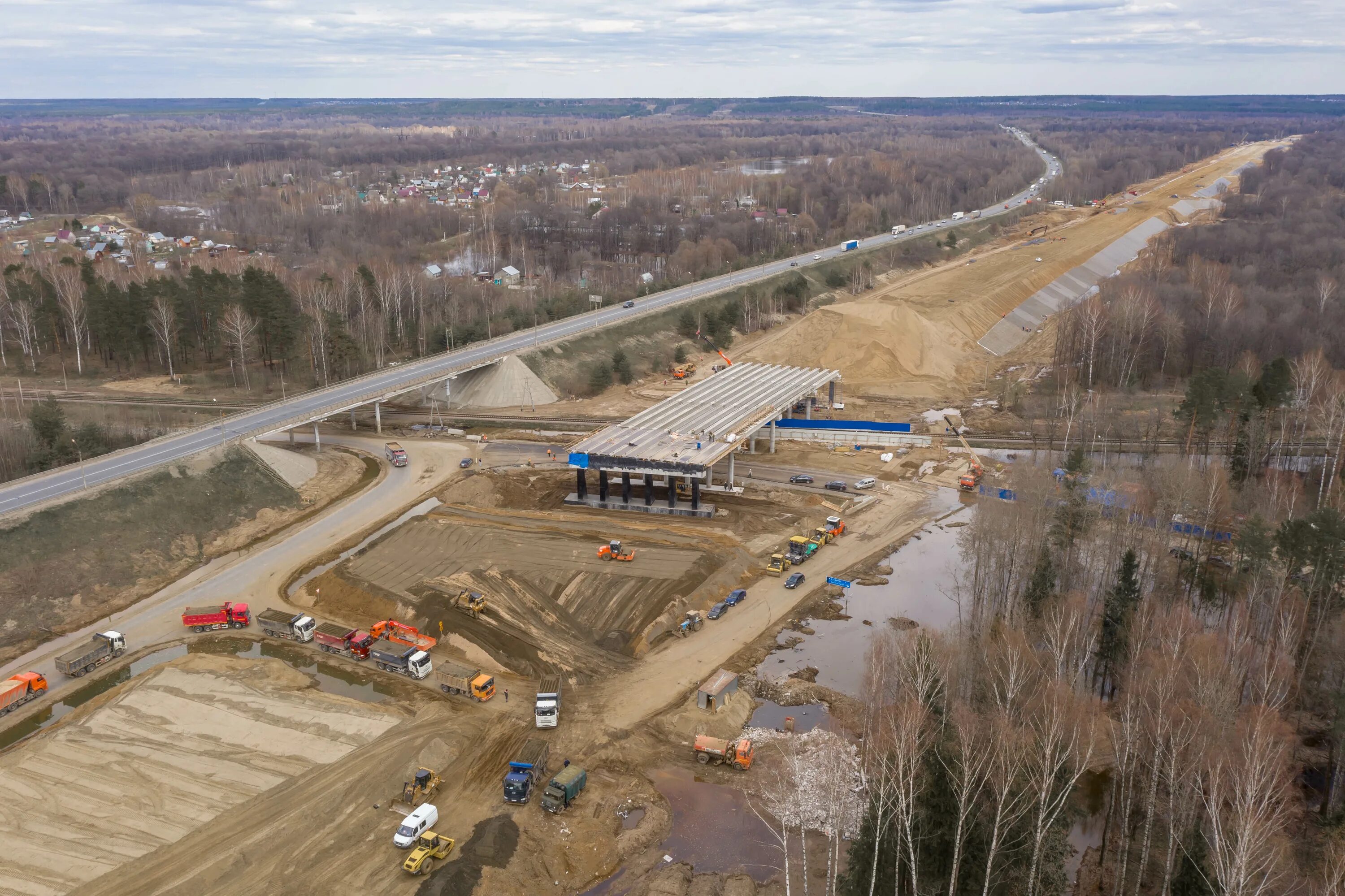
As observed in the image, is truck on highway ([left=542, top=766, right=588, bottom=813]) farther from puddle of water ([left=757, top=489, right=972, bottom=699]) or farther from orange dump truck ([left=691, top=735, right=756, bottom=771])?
puddle of water ([left=757, top=489, right=972, bottom=699])

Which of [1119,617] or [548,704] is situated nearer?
[1119,617]

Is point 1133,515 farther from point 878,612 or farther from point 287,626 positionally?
point 287,626

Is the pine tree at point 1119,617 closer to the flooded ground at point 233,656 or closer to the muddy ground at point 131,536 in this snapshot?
the flooded ground at point 233,656

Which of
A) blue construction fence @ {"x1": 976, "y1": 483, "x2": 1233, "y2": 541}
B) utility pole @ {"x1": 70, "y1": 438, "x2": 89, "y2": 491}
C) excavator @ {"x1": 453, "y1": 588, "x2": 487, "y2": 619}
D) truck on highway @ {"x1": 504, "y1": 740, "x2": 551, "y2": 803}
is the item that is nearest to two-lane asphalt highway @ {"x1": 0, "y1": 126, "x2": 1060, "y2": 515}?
utility pole @ {"x1": 70, "y1": 438, "x2": 89, "y2": 491}

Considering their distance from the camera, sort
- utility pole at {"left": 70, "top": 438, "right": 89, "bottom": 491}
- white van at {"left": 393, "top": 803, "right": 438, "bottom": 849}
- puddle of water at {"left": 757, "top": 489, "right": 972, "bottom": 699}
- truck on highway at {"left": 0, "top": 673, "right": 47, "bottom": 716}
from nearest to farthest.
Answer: white van at {"left": 393, "top": 803, "right": 438, "bottom": 849} < truck on highway at {"left": 0, "top": 673, "right": 47, "bottom": 716} < puddle of water at {"left": 757, "top": 489, "right": 972, "bottom": 699} < utility pole at {"left": 70, "top": 438, "right": 89, "bottom": 491}

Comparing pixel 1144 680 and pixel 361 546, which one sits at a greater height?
pixel 1144 680

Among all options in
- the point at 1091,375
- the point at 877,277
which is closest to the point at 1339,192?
the point at 877,277

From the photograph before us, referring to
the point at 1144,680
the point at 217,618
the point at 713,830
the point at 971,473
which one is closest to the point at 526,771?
the point at 713,830
